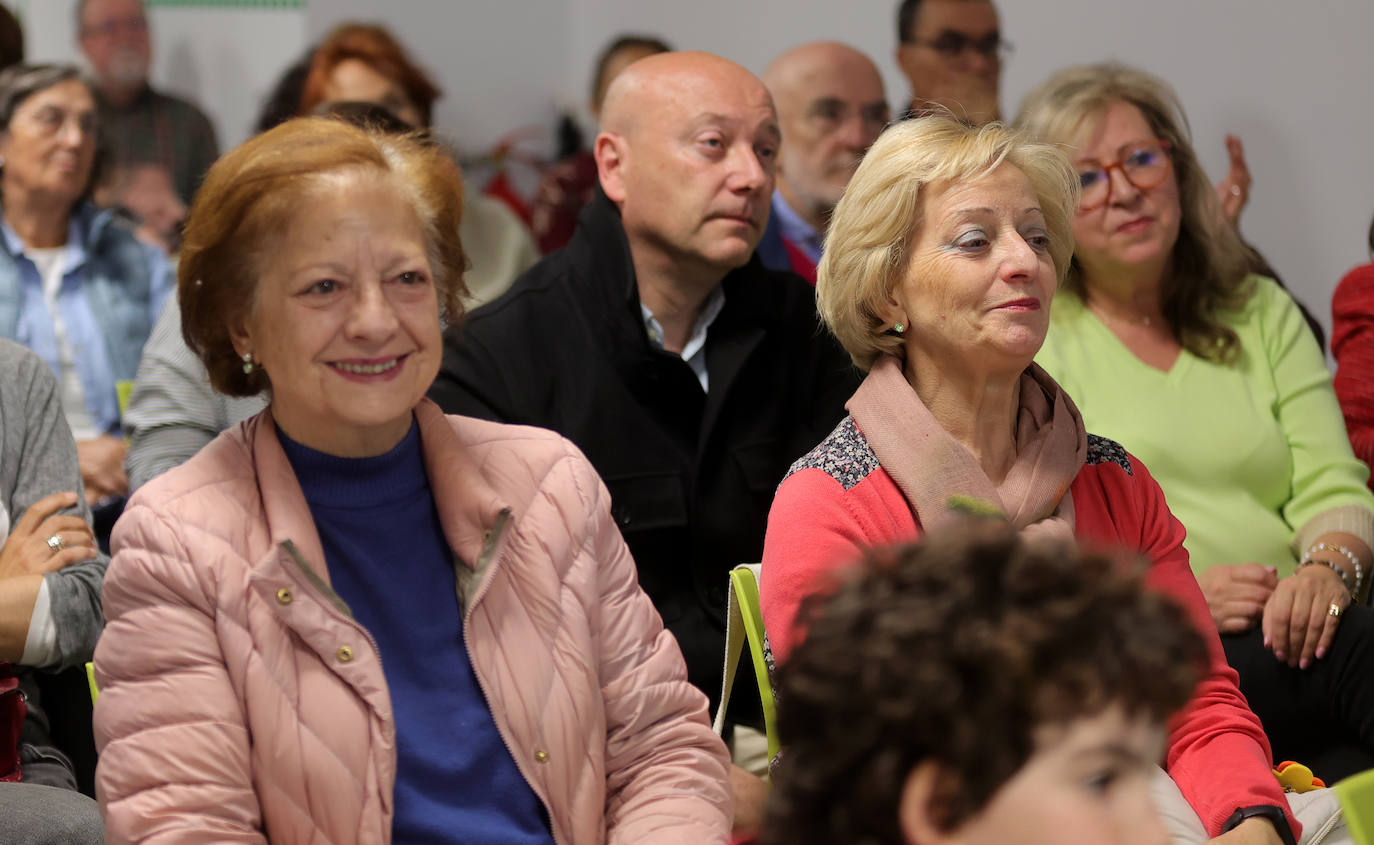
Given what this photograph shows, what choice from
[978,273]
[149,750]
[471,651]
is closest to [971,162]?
[978,273]

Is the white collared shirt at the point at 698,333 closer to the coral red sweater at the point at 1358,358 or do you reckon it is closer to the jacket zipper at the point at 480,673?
the jacket zipper at the point at 480,673

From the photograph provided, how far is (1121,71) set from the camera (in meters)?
2.90

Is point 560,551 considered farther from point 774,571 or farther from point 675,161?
point 675,161

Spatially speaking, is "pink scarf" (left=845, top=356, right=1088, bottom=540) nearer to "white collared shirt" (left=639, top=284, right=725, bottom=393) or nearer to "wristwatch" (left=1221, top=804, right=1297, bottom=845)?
"wristwatch" (left=1221, top=804, right=1297, bottom=845)

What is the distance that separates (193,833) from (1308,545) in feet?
6.38

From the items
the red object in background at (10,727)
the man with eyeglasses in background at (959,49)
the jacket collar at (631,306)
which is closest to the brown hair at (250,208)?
the red object in background at (10,727)

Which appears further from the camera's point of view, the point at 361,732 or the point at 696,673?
the point at 696,673

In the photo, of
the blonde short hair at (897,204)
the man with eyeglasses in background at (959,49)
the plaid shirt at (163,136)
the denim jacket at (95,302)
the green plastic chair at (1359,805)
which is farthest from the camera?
the plaid shirt at (163,136)

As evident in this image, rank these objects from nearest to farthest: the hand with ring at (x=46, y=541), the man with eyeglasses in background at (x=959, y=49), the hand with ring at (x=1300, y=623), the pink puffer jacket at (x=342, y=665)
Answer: the pink puffer jacket at (x=342, y=665), the hand with ring at (x=46, y=541), the hand with ring at (x=1300, y=623), the man with eyeglasses in background at (x=959, y=49)

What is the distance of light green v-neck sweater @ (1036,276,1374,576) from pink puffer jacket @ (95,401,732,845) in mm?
1179

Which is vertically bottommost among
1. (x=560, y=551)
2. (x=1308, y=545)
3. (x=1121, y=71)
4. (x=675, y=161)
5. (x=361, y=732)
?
(x=1308, y=545)

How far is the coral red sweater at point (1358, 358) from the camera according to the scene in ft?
9.50

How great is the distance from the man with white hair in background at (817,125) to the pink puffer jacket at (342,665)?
214 centimetres

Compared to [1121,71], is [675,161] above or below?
below
